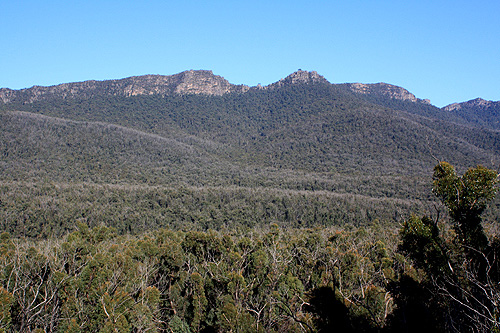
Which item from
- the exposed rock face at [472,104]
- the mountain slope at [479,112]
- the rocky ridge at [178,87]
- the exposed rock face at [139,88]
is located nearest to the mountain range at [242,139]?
the exposed rock face at [139,88]

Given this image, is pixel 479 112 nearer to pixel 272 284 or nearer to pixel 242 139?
pixel 242 139

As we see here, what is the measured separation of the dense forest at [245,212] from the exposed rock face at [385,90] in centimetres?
187

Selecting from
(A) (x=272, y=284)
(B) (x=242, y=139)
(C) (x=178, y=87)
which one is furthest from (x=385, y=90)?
(A) (x=272, y=284)

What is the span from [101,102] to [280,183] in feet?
344

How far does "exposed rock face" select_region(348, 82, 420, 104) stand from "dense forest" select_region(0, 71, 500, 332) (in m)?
1.87

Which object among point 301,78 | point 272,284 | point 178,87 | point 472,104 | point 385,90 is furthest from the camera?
point 472,104

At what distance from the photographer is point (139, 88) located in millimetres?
166125

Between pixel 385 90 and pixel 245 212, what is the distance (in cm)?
15845

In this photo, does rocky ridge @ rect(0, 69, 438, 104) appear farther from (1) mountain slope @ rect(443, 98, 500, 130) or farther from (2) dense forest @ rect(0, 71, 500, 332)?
(1) mountain slope @ rect(443, 98, 500, 130)

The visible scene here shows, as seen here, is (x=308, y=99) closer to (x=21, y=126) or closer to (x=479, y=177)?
(x=21, y=126)

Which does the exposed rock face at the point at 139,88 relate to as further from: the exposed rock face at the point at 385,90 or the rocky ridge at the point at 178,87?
the exposed rock face at the point at 385,90

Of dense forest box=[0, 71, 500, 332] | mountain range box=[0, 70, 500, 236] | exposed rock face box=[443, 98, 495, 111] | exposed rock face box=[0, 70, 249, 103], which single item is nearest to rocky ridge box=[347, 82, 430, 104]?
mountain range box=[0, 70, 500, 236]

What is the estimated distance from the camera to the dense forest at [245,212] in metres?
8.41

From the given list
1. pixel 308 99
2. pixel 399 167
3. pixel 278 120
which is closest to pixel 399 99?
pixel 308 99
